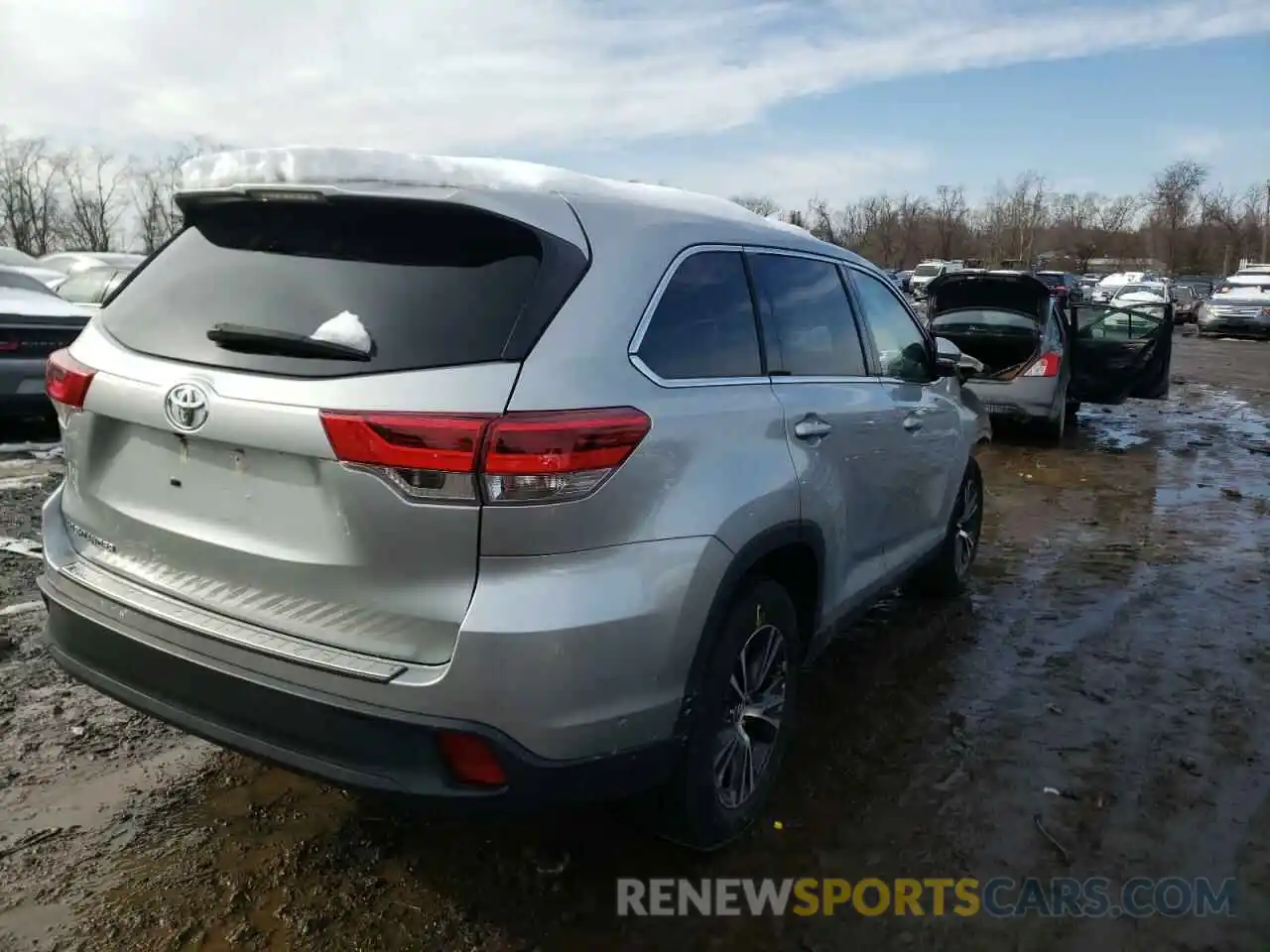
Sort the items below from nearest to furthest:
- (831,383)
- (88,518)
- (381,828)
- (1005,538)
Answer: (88,518), (381,828), (831,383), (1005,538)

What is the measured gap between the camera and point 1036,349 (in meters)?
9.94

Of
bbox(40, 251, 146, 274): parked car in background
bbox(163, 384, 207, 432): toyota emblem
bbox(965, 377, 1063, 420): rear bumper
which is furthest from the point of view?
bbox(40, 251, 146, 274): parked car in background

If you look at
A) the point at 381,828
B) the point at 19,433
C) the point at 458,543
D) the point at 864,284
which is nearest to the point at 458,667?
the point at 458,543

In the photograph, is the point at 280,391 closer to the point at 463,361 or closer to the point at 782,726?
the point at 463,361

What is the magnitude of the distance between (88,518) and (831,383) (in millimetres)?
2328

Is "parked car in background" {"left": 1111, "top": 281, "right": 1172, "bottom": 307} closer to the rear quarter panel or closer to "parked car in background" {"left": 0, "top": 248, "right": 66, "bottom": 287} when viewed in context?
"parked car in background" {"left": 0, "top": 248, "right": 66, "bottom": 287}

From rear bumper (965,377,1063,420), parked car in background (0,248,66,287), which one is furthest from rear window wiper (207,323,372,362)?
parked car in background (0,248,66,287)

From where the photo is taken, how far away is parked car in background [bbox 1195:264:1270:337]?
1068 inches

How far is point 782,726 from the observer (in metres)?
3.12

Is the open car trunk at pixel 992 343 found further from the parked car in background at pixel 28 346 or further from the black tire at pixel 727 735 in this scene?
the parked car in background at pixel 28 346

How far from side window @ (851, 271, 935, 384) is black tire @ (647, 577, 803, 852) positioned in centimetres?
140

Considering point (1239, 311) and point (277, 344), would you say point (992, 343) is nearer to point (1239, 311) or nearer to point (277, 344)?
point (277, 344)

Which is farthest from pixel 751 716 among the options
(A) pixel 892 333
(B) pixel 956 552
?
(B) pixel 956 552

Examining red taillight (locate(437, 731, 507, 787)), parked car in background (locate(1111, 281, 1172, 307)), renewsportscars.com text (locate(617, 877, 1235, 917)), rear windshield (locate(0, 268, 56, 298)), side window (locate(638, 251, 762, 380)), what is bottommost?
renewsportscars.com text (locate(617, 877, 1235, 917))
